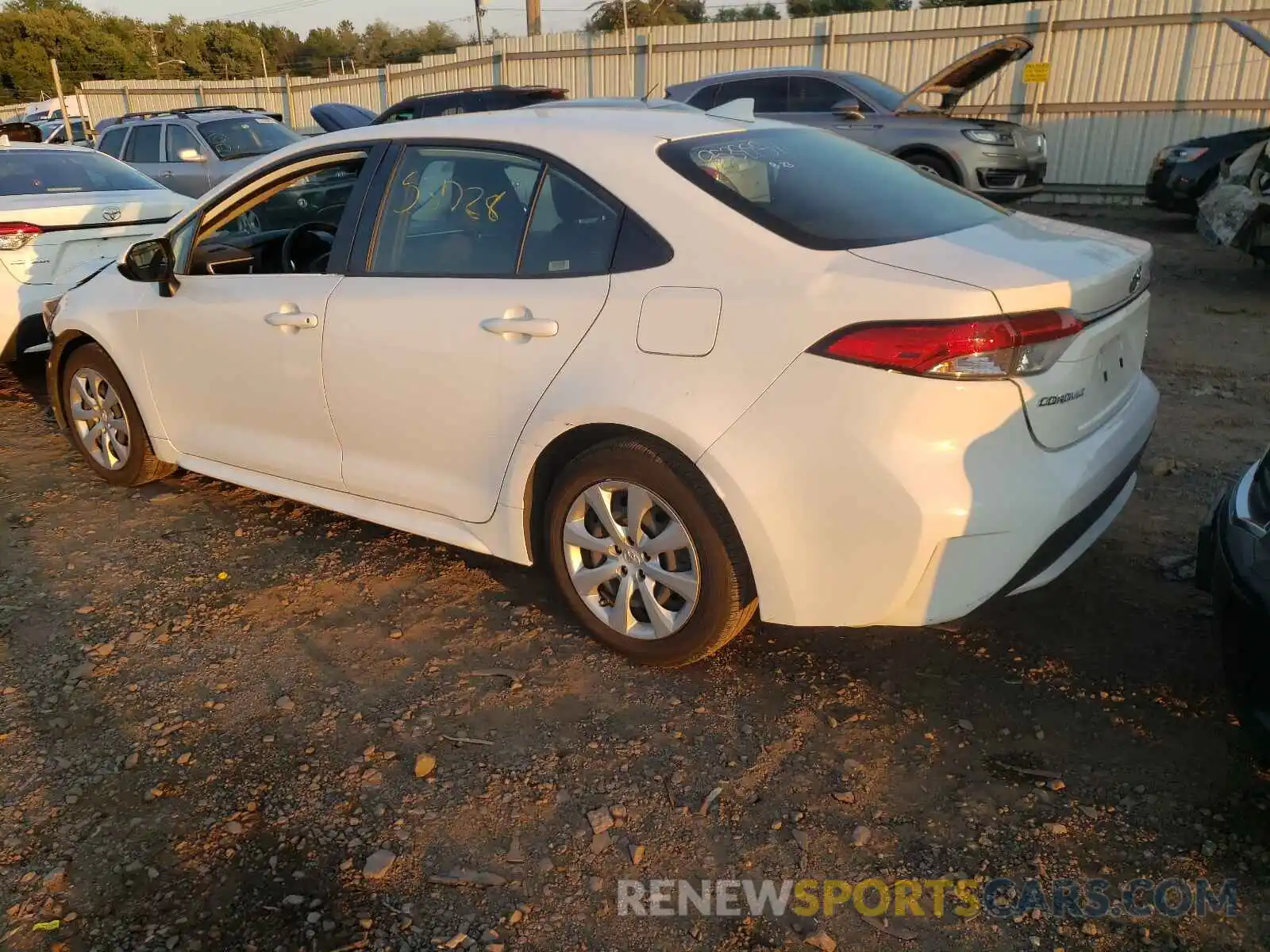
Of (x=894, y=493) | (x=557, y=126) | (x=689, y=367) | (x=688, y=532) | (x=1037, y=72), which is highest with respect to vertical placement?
(x=1037, y=72)

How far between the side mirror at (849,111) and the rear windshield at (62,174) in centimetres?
702

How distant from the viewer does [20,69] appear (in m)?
47.6

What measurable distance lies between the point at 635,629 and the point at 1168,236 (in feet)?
34.7

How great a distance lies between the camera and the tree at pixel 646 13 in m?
30.3

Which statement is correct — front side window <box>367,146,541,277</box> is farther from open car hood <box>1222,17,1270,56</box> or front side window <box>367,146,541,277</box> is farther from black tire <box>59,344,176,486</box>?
open car hood <box>1222,17,1270,56</box>

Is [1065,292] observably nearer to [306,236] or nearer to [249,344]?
[249,344]

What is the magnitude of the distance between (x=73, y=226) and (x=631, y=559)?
17.2 feet

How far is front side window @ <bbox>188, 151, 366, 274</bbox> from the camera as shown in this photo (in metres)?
3.83

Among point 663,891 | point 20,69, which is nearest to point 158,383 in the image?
point 663,891

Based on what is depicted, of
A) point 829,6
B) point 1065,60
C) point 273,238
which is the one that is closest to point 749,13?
point 829,6

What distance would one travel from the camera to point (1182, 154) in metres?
10.6

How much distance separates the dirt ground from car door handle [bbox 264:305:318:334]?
3.22 ft

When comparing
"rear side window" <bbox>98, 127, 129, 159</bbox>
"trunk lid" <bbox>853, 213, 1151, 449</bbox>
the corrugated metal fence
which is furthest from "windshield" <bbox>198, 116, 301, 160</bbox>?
"trunk lid" <bbox>853, 213, 1151, 449</bbox>

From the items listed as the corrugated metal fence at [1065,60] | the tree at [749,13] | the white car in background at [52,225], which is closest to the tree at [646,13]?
the tree at [749,13]
